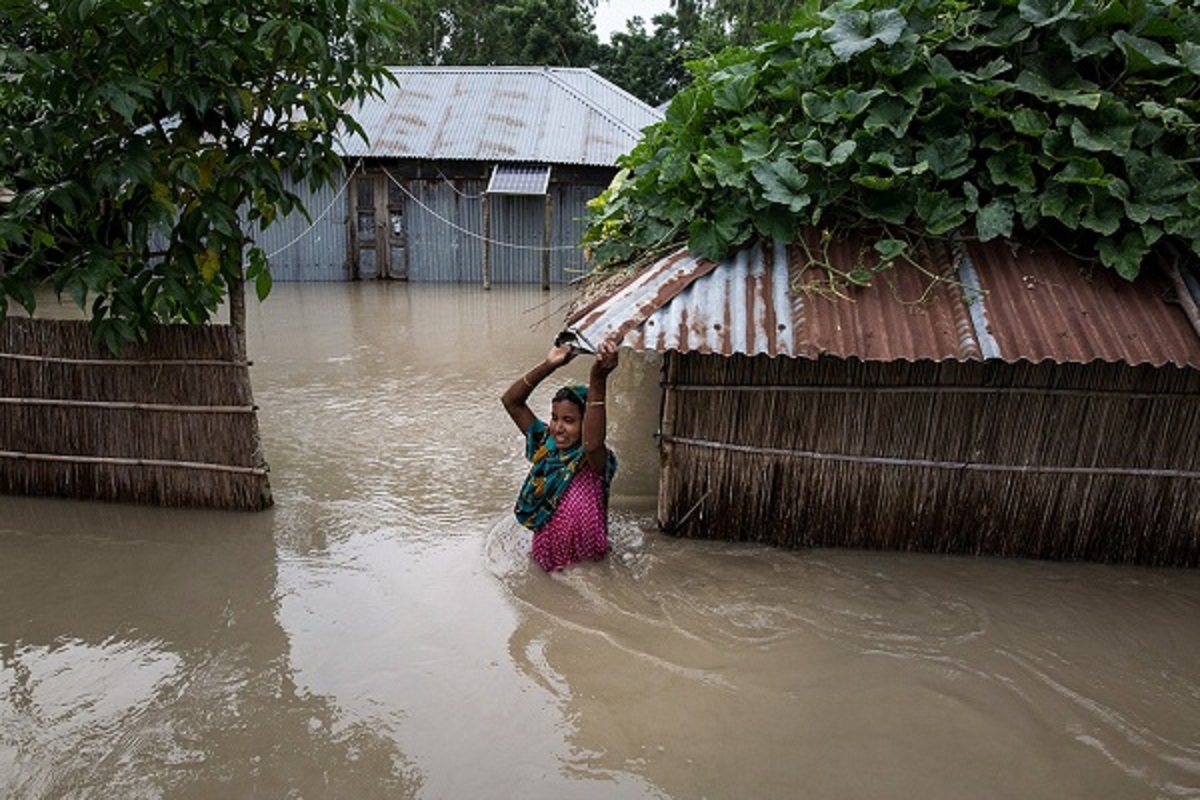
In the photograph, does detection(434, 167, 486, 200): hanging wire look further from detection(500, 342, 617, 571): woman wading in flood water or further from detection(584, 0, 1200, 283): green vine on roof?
detection(500, 342, 617, 571): woman wading in flood water

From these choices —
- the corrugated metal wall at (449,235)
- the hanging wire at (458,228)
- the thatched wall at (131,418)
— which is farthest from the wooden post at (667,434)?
the corrugated metal wall at (449,235)

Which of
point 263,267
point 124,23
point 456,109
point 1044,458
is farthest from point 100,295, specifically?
point 456,109

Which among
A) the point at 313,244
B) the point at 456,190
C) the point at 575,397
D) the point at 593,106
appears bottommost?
the point at 575,397

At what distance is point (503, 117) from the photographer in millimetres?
17062

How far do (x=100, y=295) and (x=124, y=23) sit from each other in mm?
1530

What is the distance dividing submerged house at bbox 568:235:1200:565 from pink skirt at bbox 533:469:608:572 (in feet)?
1.64

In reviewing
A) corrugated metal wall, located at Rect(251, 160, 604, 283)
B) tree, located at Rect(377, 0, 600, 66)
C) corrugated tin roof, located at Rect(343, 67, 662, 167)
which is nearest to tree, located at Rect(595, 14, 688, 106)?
tree, located at Rect(377, 0, 600, 66)

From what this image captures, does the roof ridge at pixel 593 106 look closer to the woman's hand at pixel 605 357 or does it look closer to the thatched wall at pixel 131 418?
the thatched wall at pixel 131 418

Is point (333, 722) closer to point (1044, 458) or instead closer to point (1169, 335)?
point (1044, 458)

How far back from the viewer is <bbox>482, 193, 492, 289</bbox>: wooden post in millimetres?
15930

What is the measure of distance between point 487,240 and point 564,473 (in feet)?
42.0

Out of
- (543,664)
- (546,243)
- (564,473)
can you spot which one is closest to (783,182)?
(564,473)

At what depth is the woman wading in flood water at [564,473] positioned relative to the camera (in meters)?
4.10

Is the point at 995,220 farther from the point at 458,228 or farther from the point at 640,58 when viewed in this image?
the point at 640,58
